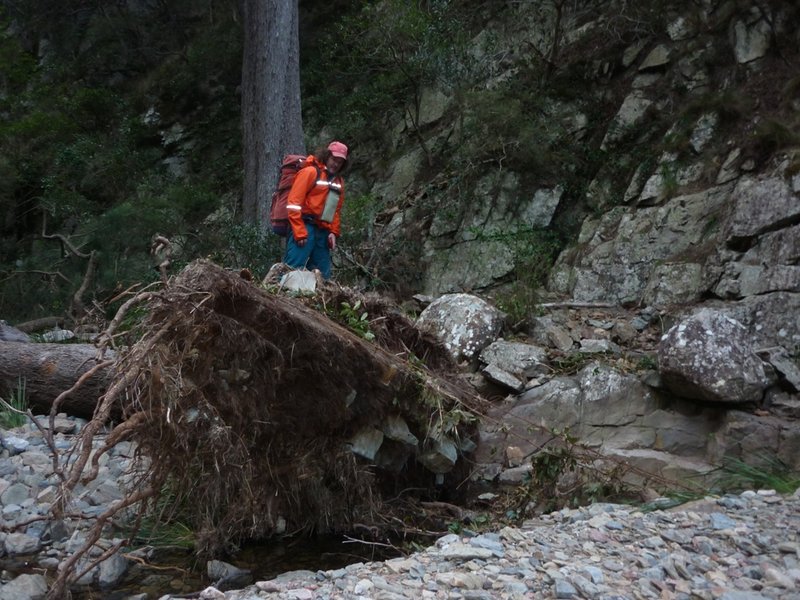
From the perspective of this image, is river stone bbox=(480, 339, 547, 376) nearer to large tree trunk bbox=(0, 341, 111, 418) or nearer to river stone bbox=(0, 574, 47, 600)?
large tree trunk bbox=(0, 341, 111, 418)

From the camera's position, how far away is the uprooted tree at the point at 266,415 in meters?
3.97

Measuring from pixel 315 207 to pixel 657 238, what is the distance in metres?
4.07

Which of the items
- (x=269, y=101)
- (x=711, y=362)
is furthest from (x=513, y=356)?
(x=269, y=101)

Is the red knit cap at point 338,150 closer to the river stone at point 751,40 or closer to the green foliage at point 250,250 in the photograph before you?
the green foliage at point 250,250

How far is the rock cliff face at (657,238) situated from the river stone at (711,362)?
15mm

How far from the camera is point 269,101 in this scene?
32.7ft

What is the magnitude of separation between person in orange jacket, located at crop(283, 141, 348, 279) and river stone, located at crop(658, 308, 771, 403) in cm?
301

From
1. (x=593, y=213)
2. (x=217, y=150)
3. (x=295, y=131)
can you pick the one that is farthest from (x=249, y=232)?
(x=217, y=150)

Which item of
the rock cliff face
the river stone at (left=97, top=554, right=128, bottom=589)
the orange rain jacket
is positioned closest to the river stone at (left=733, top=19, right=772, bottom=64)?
the rock cliff face

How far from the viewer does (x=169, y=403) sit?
391cm

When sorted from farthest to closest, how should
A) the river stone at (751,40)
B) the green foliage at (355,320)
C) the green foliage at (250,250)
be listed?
the river stone at (751,40)
the green foliage at (250,250)
the green foliage at (355,320)

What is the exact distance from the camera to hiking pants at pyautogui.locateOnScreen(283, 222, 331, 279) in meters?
7.06

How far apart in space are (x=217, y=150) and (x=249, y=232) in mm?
6087

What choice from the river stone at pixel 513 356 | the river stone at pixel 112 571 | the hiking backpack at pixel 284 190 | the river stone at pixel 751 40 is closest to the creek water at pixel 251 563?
the river stone at pixel 112 571
